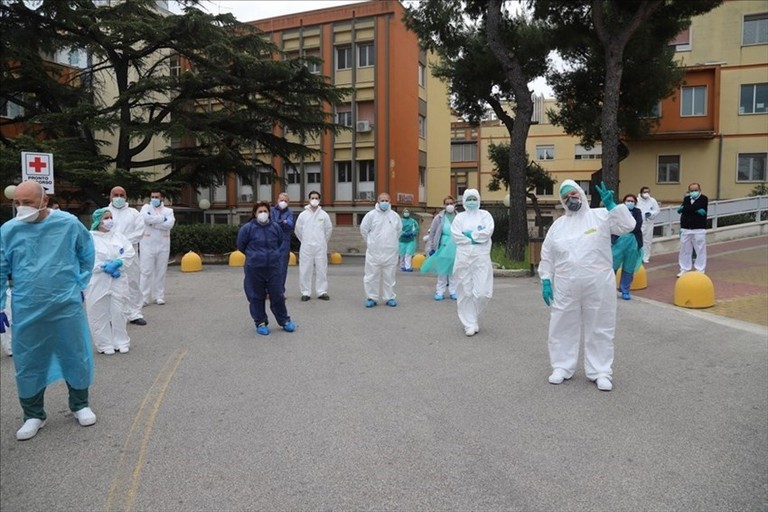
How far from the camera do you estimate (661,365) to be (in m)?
6.29

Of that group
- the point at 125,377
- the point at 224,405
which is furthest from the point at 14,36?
the point at 224,405

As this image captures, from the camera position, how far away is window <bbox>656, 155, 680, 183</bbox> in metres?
30.6

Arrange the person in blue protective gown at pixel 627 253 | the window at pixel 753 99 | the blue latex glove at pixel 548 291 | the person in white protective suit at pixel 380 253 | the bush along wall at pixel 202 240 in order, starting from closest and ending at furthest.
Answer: the blue latex glove at pixel 548 291 < the person in blue protective gown at pixel 627 253 < the person in white protective suit at pixel 380 253 < the bush along wall at pixel 202 240 < the window at pixel 753 99

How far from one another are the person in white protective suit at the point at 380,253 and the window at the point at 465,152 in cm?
4764

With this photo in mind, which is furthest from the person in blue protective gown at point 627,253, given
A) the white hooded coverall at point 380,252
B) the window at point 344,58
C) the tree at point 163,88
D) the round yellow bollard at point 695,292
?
the window at point 344,58

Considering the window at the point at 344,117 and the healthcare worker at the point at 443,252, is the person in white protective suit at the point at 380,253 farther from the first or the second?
the window at the point at 344,117

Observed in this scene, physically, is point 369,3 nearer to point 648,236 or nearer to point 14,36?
point 14,36

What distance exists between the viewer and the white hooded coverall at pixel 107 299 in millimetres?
7020

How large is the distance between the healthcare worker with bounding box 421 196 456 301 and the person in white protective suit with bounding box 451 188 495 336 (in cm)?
199

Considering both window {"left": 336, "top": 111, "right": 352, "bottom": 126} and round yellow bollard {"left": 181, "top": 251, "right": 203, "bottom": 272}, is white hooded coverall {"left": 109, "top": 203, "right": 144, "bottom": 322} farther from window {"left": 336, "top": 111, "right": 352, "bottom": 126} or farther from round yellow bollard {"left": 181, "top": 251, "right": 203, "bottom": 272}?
window {"left": 336, "top": 111, "right": 352, "bottom": 126}

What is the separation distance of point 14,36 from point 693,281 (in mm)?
21541

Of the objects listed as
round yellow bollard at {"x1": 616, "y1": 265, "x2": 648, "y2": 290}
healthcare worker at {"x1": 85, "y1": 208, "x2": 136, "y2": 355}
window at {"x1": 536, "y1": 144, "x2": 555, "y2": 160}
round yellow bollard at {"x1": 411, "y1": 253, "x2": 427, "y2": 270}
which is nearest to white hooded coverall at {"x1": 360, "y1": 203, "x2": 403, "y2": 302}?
healthcare worker at {"x1": 85, "y1": 208, "x2": 136, "y2": 355}

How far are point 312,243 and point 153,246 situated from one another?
2.83 meters

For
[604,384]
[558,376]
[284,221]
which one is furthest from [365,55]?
[604,384]
